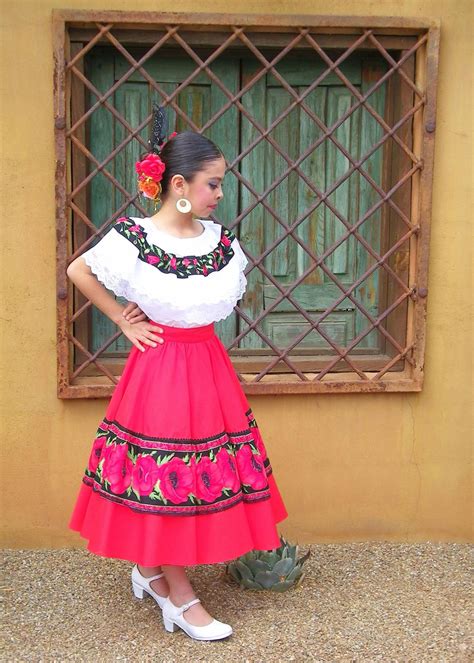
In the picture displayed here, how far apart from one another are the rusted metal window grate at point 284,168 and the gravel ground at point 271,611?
724 millimetres

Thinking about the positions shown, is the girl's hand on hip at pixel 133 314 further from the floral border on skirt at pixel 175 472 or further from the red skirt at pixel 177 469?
the floral border on skirt at pixel 175 472

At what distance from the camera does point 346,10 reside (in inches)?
135

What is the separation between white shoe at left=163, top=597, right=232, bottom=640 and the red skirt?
0.93ft

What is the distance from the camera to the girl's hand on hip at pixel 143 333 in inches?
108

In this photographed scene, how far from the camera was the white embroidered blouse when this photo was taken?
8.64 ft

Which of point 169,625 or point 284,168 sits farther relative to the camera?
point 284,168

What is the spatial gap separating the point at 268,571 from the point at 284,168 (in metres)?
1.73

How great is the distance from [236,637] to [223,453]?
26.1 inches

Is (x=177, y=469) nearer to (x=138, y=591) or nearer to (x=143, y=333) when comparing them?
(x=143, y=333)

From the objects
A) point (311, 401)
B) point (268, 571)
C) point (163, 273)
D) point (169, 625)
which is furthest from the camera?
point (311, 401)

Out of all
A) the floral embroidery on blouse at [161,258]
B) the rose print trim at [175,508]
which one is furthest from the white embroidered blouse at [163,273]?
the rose print trim at [175,508]

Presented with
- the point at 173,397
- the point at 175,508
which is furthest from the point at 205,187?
the point at 175,508

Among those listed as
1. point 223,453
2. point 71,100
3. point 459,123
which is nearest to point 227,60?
point 71,100

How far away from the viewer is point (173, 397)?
8.80ft
